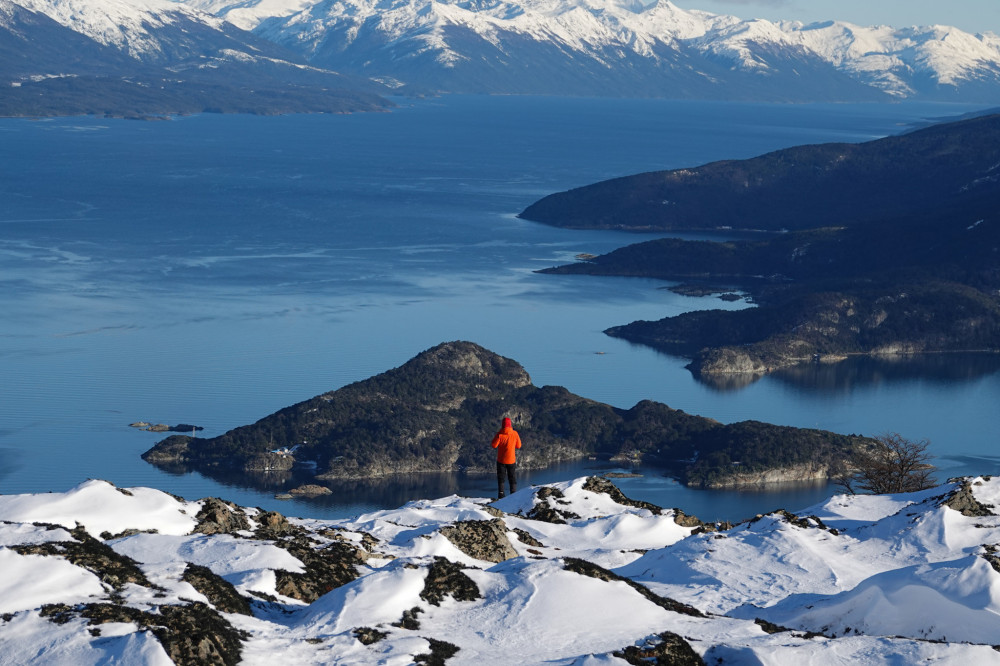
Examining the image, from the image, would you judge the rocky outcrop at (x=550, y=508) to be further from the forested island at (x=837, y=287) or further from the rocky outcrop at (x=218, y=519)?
the forested island at (x=837, y=287)

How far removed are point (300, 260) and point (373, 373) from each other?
58784 mm

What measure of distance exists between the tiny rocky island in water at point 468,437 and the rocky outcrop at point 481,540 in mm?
68837

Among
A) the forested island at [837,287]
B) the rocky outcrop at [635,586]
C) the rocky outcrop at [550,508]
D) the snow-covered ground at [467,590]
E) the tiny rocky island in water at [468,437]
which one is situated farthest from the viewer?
the forested island at [837,287]

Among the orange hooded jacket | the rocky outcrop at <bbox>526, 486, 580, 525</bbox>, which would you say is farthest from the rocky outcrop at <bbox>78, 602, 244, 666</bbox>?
the orange hooded jacket

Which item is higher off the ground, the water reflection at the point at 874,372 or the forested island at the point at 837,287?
the forested island at the point at 837,287

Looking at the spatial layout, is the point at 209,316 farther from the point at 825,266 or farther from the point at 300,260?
the point at 825,266

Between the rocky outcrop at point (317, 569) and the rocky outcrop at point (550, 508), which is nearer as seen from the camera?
the rocky outcrop at point (317, 569)

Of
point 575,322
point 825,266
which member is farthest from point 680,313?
point 825,266

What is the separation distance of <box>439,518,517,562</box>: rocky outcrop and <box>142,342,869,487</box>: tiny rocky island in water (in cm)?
6884

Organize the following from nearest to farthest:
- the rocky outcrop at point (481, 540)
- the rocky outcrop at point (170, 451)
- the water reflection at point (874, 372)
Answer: the rocky outcrop at point (481, 540) → the rocky outcrop at point (170, 451) → the water reflection at point (874, 372)

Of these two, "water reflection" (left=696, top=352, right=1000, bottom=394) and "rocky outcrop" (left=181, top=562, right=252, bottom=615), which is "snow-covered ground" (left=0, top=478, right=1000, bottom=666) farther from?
"water reflection" (left=696, top=352, right=1000, bottom=394)

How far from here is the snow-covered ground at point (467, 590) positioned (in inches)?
758

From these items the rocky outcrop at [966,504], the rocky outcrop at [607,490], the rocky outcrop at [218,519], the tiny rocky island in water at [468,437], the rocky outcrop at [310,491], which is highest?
the rocky outcrop at [218,519]

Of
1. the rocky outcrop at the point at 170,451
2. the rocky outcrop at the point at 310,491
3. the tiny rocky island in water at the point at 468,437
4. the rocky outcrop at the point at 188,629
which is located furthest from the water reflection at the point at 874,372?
the rocky outcrop at the point at 188,629
